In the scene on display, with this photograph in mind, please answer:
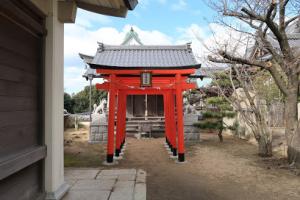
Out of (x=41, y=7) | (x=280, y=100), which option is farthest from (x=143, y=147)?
(x=41, y=7)

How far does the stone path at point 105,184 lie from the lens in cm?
410

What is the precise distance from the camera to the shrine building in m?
7.85

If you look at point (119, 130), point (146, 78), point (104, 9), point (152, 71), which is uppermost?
point (104, 9)

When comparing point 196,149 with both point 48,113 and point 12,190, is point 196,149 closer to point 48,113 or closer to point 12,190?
point 48,113

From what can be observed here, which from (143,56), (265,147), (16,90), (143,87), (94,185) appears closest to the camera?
(16,90)

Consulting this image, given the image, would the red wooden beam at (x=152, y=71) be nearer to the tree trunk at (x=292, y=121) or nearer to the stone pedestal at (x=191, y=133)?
the tree trunk at (x=292, y=121)

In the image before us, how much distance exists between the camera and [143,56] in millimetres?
13047

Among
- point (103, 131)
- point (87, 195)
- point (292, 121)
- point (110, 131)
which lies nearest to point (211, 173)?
point (292, 121)

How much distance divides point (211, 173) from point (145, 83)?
111 inches

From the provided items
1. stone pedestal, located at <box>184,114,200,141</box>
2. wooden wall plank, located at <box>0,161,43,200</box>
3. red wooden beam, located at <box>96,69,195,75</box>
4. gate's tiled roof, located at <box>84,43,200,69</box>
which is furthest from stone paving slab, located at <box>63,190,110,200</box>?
stone pedestal, located at <box>184,114,200,141</box>

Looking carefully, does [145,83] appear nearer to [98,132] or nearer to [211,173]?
[211,173]

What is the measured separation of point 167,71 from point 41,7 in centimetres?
503

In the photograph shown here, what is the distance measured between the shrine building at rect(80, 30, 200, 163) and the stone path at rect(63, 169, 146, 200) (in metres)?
2.12

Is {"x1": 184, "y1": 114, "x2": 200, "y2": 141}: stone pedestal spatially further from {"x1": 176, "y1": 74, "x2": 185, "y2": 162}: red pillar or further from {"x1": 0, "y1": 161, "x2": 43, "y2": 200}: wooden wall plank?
{"x1": 0, "y1": 161, "x2": 43, "y2": 200}: wooden wall plank
